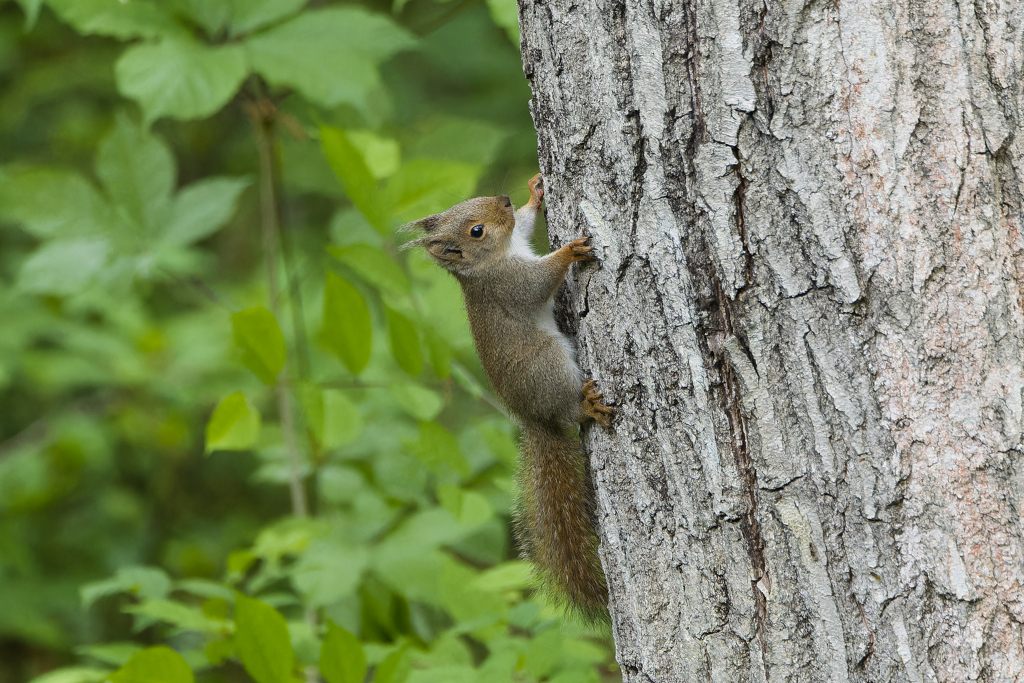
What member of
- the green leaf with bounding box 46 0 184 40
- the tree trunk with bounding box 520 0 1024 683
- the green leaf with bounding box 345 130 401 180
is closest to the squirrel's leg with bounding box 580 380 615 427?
the tree trunk with bounding box 520 0 1024 683

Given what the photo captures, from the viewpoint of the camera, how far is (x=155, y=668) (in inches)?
57.2

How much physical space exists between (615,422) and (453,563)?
0.66 m

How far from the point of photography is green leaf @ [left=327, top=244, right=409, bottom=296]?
1658mm

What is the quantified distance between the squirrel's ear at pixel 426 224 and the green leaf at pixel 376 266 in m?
0.26

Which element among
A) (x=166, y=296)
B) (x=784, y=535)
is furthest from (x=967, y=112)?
(x=166, y=296)

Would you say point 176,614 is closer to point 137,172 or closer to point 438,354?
point 438,354

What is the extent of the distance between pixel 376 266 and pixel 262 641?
74cm

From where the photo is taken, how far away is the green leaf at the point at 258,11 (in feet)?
6.23

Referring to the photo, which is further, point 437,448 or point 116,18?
point 116,18

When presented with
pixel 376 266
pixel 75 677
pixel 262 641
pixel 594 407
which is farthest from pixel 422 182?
pixel 75 677

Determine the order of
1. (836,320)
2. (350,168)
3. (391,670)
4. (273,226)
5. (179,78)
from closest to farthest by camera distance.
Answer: (836,320)
(391,670)
(350,168)
(179,78)
(273,226)

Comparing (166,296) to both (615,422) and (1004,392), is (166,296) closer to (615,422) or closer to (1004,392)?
(615,422)

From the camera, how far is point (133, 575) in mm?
1740

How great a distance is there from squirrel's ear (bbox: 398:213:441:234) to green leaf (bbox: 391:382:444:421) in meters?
0.43
